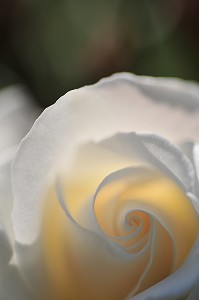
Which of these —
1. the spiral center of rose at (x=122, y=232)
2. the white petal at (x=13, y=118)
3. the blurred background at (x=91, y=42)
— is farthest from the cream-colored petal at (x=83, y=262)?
the blurred background at (x=91, y=42)

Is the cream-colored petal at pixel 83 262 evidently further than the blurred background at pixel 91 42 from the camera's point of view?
No

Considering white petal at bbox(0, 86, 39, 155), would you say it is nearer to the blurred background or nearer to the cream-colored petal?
the cream-colored petal

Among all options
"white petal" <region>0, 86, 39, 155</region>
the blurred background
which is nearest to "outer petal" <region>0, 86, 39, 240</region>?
"white petal" <region>0, 86, 39, 155</region>

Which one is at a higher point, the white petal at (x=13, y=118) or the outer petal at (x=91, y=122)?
the outer petal at (x=91, y=122)

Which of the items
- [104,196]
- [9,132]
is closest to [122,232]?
[104,196]

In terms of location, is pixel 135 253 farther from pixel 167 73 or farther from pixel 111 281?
pixel 167 73

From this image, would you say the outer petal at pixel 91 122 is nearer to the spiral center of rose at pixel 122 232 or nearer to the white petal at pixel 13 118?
the spiral center of rose at pixel 122 232

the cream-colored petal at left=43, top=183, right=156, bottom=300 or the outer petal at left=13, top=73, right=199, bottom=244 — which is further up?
the outer petal at left=13, top=73, right=199, bottom=244
